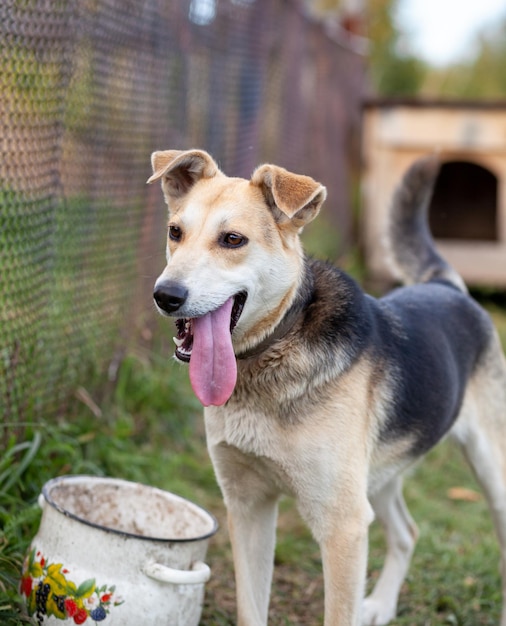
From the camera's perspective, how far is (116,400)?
4.55 m

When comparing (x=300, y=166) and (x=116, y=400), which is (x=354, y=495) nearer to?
(x=116, y=400)

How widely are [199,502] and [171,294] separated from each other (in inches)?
83.4

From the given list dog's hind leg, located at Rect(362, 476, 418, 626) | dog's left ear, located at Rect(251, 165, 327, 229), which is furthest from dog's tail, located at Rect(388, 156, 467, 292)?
dog's left ear, located at Rect(251, 165, 327, 229)

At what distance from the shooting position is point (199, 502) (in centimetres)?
438

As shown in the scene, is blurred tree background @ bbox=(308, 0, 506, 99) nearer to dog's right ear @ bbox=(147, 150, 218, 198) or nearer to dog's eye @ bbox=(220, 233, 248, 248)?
dog's right ear @ bbox=(147, 150, 218, 198)

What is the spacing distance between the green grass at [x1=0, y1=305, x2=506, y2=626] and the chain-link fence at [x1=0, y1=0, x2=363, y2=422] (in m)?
0.22

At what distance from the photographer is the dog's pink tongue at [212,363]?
2625 millimetres

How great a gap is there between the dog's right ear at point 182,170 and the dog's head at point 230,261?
1 cm

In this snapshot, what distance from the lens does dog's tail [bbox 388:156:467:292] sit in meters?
4.05

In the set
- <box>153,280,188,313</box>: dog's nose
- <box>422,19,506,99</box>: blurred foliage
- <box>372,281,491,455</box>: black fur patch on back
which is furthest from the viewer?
<box>422,19,506,99</box>: blurred foliage

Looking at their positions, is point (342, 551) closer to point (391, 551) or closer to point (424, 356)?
point (424, 356)

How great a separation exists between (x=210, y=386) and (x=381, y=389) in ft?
2.37

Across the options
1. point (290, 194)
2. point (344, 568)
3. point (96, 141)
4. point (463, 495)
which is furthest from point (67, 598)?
point (463, 495)

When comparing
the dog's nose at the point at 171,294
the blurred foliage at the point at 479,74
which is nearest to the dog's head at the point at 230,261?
the dog's nose at the point at 171,294
